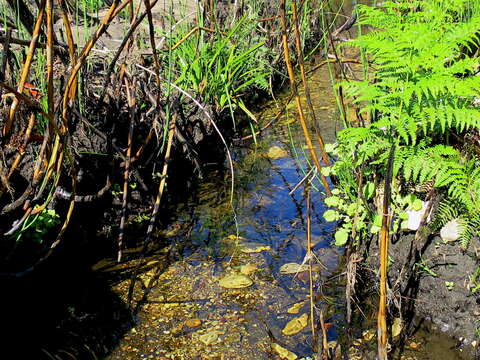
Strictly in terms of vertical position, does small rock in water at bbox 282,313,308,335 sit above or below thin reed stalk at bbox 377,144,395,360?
below

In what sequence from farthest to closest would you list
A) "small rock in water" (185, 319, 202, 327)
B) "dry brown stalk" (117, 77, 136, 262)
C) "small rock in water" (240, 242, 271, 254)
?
1. "small rock in water" (240, 242, 271, 254)
2. "dry brown stalk" (117, 77, 136, 262)
3. "small rock in water" (185, 319, 202, 327)

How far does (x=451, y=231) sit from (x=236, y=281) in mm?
1158

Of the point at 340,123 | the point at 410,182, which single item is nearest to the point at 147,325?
the point at 410,182

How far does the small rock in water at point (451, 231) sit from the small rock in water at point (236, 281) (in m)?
1.04

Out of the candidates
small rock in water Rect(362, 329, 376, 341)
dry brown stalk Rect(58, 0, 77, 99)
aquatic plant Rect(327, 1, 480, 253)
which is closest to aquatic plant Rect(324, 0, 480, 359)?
aquatic plant Rect(327, 1, 480, 253)

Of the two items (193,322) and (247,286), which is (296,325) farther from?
(193,322)

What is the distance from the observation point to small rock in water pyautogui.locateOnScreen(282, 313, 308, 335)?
2.43 metres

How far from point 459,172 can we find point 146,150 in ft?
6.80

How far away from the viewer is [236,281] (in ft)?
9.16

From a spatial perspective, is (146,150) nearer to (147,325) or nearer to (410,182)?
(147,325)

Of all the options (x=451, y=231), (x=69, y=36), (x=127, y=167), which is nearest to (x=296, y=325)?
(x=451, y=231)

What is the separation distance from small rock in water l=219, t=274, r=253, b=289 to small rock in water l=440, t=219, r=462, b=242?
104cm

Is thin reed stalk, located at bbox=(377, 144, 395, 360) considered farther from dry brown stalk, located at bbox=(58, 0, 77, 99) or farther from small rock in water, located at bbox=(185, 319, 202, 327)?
dry brown stalk, located at bbox=(58, 0, 77, 99)

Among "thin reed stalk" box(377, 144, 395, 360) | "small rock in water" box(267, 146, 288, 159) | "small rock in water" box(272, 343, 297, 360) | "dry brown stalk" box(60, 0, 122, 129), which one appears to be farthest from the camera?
"small rock in water" box(267, 146, 288, 159)
